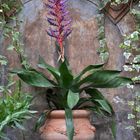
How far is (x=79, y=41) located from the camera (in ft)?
9.37

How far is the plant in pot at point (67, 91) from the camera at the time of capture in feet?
7.77

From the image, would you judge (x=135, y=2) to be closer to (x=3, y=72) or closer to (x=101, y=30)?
(x=101, y=30)

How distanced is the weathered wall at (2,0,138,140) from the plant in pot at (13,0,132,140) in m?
0.17

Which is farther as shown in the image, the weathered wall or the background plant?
the weathered wall

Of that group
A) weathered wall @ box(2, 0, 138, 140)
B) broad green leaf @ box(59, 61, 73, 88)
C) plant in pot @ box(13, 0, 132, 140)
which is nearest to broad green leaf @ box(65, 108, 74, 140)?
plant in pot @ box(13, 0, 132, 140)

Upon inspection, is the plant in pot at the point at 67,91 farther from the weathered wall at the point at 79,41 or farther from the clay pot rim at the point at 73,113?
the weathered wall at the point at 79,41

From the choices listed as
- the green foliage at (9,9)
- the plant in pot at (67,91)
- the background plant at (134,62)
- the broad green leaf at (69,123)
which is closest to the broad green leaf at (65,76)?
the plant in pot at (67,91)

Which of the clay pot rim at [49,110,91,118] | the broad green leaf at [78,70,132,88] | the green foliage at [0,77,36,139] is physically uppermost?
the broad green leaf at [78,70,132,88]

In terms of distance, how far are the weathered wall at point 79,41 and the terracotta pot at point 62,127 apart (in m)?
0.29

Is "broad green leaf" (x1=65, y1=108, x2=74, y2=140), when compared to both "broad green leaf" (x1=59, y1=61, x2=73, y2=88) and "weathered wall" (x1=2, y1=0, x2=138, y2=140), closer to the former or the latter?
"broad green leaf" (x1=59, y1=61, x2=73, y2=88)

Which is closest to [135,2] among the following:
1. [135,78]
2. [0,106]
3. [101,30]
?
[101,30]

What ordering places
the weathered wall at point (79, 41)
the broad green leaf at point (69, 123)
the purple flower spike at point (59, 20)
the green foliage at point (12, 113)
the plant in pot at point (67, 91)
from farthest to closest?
1. the weathered wall at point (79, 41)
2. the purple flower spike at point (59, 20)
3. the plant in pot at point (67, 91)
4. the broad green leaf at point (69, 123)
5. the green foliage at point (12, 113)

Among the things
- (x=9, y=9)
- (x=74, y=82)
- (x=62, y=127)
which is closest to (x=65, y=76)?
(x=74, y=82)

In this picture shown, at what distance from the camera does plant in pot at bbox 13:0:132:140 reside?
93.3 inches
